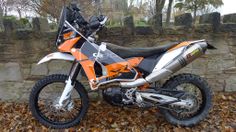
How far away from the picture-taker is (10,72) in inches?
162

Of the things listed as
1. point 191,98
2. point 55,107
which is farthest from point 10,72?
point 191,98

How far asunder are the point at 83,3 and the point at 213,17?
321 inches

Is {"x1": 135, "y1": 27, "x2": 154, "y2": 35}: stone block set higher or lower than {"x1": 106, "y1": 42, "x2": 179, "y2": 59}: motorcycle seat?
higher

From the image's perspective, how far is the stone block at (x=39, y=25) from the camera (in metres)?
3.88

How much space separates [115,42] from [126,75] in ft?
2.76

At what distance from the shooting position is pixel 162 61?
3195mm

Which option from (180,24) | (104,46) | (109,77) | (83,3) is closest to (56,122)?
(109,77)

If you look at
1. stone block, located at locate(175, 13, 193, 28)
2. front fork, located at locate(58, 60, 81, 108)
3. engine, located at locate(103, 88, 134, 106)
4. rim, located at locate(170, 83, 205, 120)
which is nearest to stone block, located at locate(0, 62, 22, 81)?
front fork, located at locate(58, 60, 81, 108)

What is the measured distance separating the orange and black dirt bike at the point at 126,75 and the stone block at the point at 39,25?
2.48 feet

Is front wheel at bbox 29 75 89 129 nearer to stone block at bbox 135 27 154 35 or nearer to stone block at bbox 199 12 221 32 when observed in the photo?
stone block at bbox 135 27 154 35

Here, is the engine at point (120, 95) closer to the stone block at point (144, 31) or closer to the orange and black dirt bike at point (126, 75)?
the orange and black dirt bike at point (126, 75)

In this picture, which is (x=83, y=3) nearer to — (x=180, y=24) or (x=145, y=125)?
(x=180, y=24)

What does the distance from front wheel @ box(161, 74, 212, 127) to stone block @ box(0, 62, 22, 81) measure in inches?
82.8

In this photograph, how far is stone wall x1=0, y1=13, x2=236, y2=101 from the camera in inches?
156
